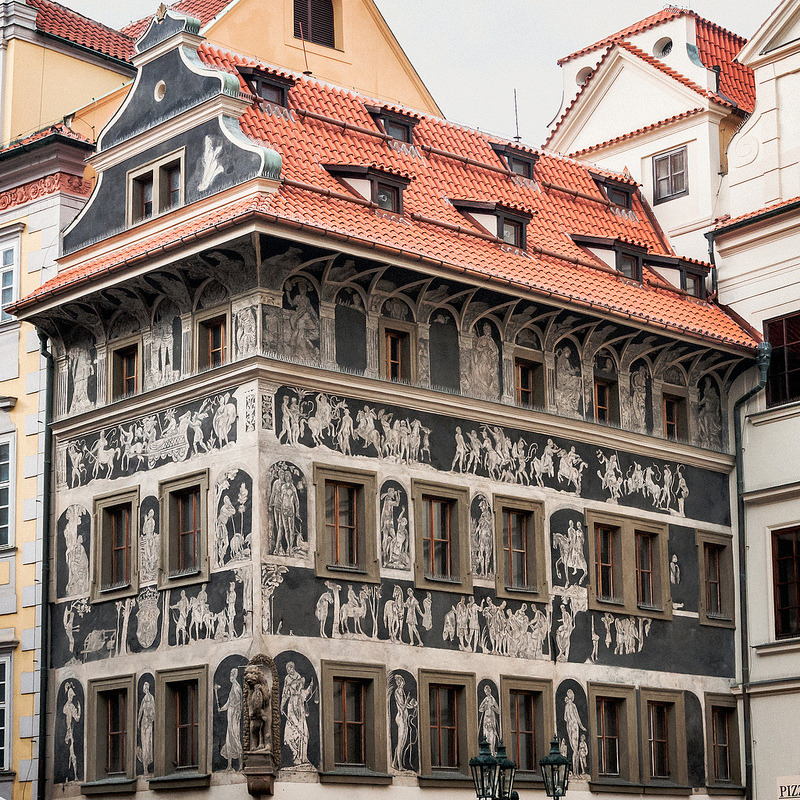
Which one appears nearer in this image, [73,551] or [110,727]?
[110,727]

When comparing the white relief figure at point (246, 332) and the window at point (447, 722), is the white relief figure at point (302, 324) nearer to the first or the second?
the white relief figure at point (246, 332)

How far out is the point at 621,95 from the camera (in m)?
34.4

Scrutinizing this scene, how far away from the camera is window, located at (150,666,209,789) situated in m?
23.5

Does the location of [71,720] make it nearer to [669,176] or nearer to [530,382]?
[530,382]

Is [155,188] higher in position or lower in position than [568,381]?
higher

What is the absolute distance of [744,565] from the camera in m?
29.7

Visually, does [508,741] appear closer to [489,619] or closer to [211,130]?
[489,619]

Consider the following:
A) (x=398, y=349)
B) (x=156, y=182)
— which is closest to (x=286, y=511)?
(x=398, y=349)

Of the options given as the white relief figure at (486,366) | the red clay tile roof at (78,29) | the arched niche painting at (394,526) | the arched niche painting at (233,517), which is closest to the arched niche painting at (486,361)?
the white relief figure at (486,366)

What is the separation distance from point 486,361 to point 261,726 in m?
7.08

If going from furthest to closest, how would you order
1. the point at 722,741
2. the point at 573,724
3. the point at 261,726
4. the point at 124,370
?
the point at 722,741, the point at 573,724, the point at 124,370, the point at 261,726

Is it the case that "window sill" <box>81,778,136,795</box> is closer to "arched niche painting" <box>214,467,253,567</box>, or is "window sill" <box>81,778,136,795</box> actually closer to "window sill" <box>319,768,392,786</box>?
"window sill" <box>319,768,392,786</box>

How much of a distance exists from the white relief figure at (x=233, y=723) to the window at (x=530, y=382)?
6.98 meters

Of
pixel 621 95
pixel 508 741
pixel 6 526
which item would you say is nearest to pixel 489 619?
pixel 508 741
